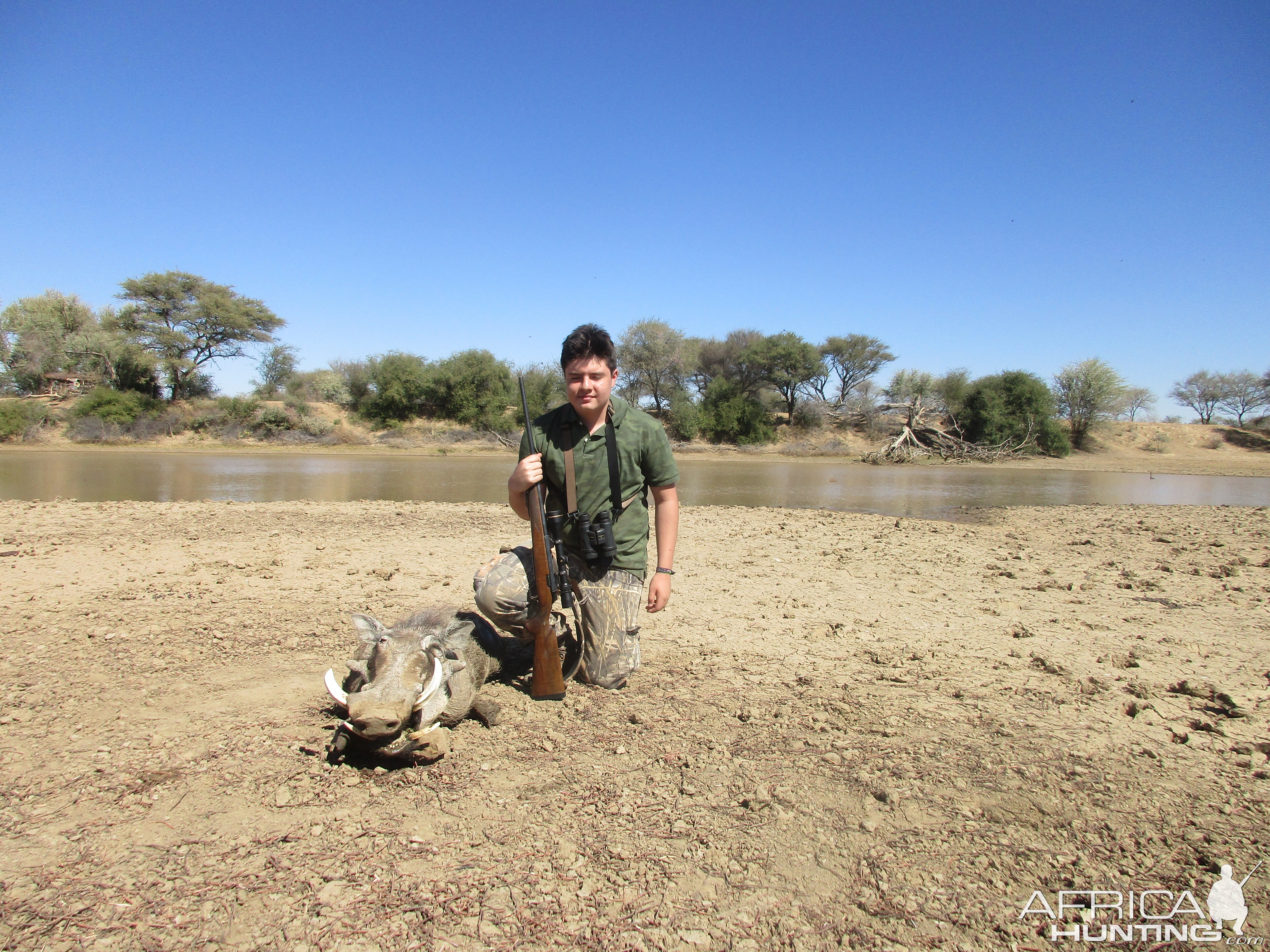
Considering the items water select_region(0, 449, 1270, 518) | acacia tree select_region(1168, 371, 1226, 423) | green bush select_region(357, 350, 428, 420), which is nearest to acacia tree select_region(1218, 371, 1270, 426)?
acacia tree select_region(1168, 371, 1226, 423)

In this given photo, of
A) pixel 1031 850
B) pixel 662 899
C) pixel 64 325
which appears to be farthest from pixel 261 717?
pixel 64 325

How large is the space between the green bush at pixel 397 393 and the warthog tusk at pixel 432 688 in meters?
39.6

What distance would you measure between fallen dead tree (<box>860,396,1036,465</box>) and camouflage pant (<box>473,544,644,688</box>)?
30773 mm

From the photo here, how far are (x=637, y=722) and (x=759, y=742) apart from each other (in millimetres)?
649

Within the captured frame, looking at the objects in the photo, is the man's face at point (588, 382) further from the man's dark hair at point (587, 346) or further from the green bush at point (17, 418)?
the green bush at point (17, 418)

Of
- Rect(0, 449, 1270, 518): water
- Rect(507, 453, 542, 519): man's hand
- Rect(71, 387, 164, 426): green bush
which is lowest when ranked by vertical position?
Rect(0, 449, 1270, 518): water

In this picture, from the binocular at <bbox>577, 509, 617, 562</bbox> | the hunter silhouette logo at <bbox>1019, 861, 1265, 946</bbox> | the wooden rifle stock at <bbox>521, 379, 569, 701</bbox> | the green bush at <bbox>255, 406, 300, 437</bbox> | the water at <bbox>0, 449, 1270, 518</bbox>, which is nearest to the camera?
the hunter silhouette logo at <bbox>1019, 861, 1265, 946</bbox>

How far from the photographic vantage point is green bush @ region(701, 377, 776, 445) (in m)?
38.6

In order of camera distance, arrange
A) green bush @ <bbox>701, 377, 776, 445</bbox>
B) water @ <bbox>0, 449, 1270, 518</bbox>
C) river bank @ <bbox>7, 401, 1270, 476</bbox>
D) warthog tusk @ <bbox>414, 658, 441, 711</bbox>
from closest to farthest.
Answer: warthog tusk @ <bbox>414, 658, 441, 711</bbox>
water @ <bbox>0, 449, 1270, 518</bbox>
river bank @ <bbox>7, 401, 1270, 476</bbox>
green bush @ <bbox>701, 377, 776, 445</bbox>

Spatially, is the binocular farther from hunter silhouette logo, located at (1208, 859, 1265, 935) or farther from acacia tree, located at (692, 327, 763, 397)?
acacia tree, located at (692, 327, 763, 397)

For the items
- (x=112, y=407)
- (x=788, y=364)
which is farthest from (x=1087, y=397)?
(x=112, y=407)

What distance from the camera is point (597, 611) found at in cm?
395

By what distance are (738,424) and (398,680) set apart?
37.0 m

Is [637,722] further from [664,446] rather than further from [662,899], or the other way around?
[664,446]
